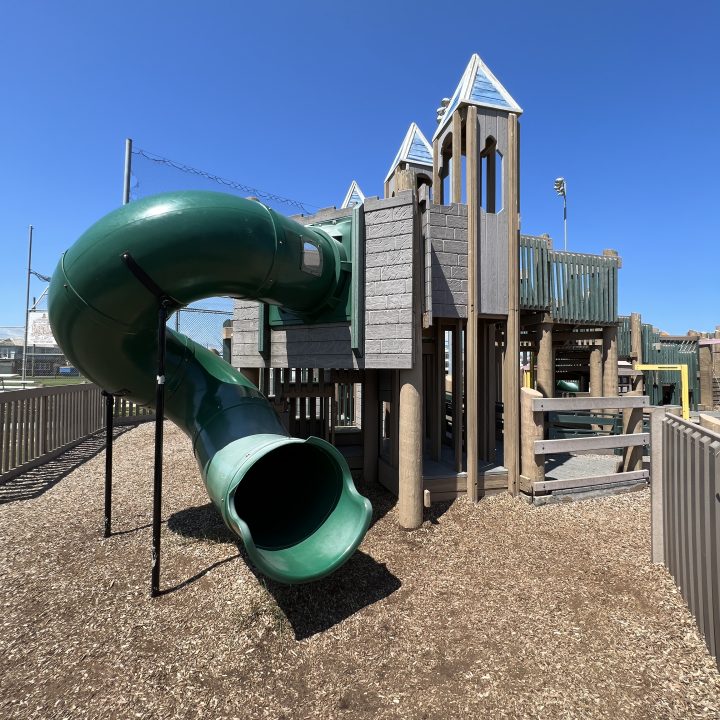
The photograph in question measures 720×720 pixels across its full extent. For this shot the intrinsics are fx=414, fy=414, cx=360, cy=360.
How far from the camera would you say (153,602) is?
3703 millimetres

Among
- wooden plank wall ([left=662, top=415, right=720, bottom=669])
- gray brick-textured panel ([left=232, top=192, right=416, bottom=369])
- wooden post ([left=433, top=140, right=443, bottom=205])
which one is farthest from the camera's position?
wooden post ([left=433, top=140, right=443, bottom=205])

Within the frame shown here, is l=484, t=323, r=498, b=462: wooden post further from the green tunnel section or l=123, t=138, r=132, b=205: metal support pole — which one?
l=123, t=138, r=132, b=205: metal support pole

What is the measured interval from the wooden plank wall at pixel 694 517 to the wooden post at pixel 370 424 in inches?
153

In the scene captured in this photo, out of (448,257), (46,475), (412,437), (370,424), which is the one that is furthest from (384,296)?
(46,475)

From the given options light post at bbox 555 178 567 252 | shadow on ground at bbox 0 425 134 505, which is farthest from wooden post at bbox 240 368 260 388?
light post at bbox 555 178 567 252

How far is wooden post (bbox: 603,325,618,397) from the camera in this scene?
32.9 ft

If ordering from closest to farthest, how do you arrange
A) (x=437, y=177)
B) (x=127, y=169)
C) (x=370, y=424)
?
(x=370, y=424)
(x=437, y=177)
(x=127, y=169)

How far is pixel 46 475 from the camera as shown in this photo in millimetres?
7312

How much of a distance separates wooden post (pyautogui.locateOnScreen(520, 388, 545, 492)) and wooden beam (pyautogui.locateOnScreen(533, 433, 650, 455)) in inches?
4.0

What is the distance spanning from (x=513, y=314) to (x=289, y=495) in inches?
164

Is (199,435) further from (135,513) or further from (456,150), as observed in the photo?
(456,150)

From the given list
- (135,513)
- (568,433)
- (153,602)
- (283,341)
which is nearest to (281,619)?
(153,602)

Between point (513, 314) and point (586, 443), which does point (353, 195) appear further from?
point (586, 443)

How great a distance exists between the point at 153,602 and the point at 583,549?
14.7 ft
